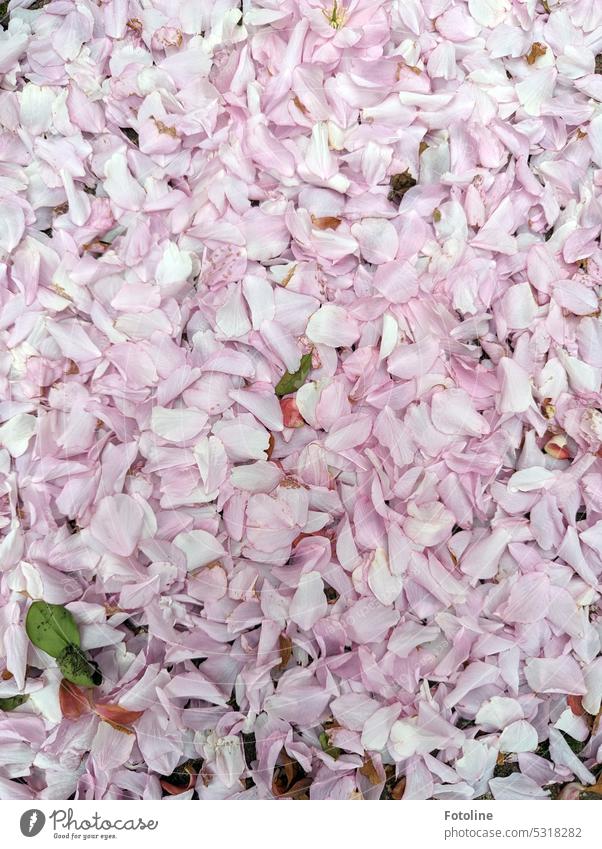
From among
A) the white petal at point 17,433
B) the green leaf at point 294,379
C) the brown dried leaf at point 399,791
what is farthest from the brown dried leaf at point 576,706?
the white petal at point 17,433

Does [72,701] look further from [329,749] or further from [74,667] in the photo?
[329,749]

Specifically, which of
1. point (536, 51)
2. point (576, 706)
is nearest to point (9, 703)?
point (576, 706)

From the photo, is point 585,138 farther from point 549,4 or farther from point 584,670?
point 584,670

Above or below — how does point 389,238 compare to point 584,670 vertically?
above

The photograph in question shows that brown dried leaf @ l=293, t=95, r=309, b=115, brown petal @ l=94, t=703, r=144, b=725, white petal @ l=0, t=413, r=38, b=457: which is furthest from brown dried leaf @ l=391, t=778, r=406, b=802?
brown dried leaf @ l=293, t=95, r=309, b=115
